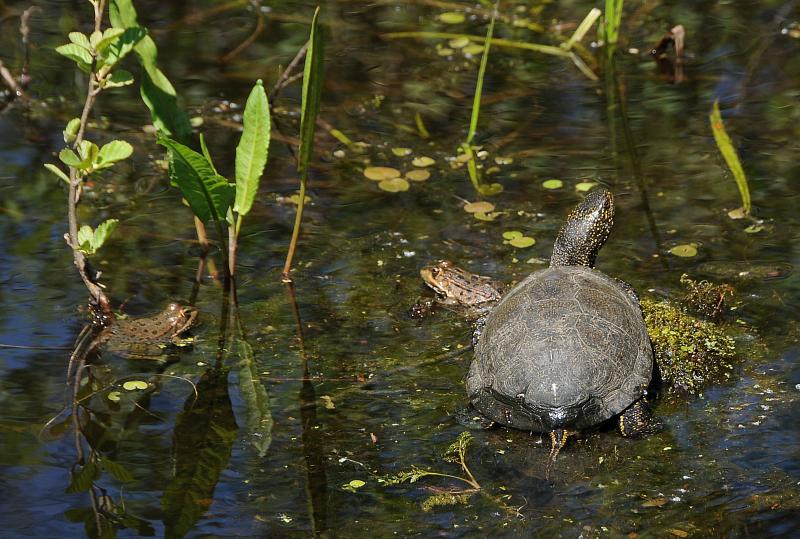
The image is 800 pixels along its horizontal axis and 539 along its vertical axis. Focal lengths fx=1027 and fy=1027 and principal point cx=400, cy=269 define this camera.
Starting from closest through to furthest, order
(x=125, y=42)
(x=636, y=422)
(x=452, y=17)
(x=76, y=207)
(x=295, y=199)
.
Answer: (x=636, y=422) < (x=125, y=42) < (x=76, y=207) < (x=295, y=199) < (x=452, y=17)

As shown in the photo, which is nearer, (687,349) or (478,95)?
(687,349)

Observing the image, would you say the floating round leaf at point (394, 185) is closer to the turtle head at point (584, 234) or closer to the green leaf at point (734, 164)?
the turtle head at point (584, 234)

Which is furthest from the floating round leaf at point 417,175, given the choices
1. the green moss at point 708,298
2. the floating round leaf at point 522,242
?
the green moss at point 708,298

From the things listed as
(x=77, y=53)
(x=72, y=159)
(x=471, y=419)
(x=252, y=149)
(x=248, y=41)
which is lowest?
(x=471, y=419)

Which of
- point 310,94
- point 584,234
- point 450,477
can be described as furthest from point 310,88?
point 450,477

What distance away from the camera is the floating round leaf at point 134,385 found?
15.1 ft

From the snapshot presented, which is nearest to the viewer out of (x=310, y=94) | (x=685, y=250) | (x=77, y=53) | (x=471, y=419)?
(x=471, y=419)

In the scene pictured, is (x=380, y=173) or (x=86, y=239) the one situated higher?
(x=86, y=239)

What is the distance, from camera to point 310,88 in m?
5.00

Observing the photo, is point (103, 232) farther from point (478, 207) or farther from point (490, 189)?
point (490, 189)

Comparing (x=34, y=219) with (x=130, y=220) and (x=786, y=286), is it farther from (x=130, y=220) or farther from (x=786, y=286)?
(x=786, y=286)

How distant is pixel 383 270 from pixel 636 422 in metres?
1.92

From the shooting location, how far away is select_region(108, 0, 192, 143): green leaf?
16.8 feet

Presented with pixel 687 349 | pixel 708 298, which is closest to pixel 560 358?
pixel 687 349
